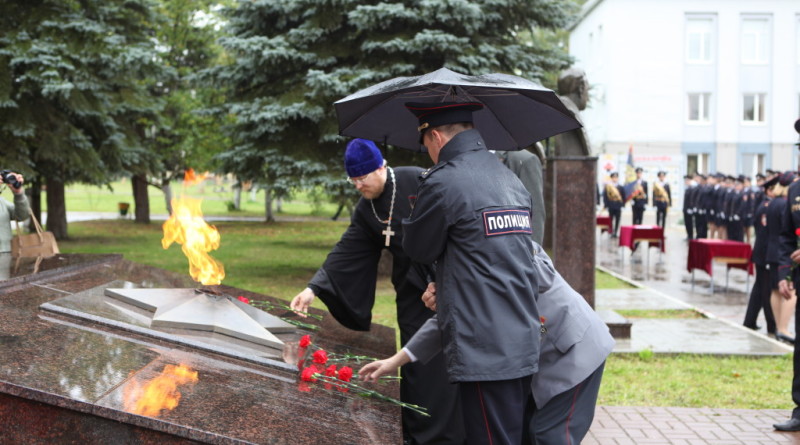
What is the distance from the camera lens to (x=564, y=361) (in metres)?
3.16

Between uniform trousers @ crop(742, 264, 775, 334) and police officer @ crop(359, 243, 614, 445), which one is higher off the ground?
police officer @ crop(359, 243, 614, 445)

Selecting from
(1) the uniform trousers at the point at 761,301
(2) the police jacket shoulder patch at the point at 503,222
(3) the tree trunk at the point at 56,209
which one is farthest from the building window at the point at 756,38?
(2) the police jacket shoulder patch at the point at 503,222

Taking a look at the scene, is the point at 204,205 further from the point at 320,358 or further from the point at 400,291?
the point at 320,358

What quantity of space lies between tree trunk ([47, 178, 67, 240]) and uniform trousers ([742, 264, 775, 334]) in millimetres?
15822

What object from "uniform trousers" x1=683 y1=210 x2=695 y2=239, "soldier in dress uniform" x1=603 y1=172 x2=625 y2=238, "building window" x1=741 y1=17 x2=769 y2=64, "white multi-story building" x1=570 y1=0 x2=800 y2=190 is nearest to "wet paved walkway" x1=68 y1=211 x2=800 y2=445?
"uniform trousers" x1=683 y1=210 x2=695 y2=239

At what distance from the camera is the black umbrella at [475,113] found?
130 inches

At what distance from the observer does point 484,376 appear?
2.89 metres

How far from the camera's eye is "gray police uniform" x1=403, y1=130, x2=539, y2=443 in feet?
9.52

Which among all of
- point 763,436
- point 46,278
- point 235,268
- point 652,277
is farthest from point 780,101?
point 46,278

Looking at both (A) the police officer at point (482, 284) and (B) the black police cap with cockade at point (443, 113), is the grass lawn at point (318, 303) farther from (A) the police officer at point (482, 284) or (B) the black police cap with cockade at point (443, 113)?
(B) the black police cap with cockade at point (443, 113)

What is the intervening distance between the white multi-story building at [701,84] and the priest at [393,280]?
109 ft

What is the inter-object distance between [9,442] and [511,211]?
2.03m

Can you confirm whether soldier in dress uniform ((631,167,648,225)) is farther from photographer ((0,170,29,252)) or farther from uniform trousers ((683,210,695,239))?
photographer ((0,170,29,252))

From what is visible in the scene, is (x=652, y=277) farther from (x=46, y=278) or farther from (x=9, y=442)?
(x=9, y=442)
